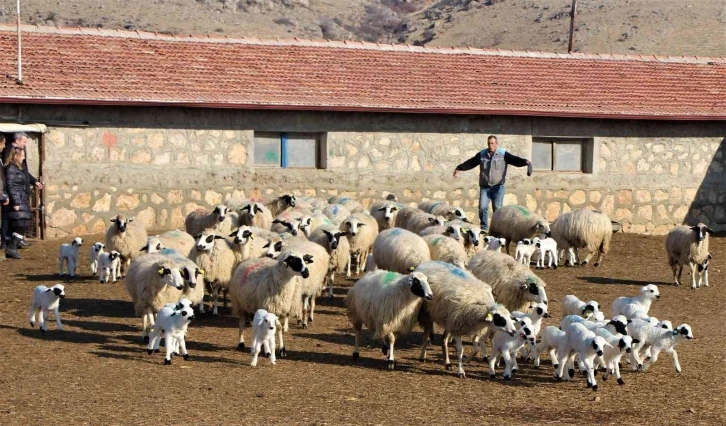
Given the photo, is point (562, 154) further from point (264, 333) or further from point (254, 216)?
point (264, 333)

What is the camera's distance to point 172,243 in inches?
632

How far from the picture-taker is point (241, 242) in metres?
15.4

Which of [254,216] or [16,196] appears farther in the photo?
[16,196]

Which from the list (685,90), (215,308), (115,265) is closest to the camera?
(215,308)

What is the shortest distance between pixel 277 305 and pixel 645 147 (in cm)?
1653

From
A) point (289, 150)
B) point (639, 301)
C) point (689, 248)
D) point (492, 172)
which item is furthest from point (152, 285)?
point (289, 150)

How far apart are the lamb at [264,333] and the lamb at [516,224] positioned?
9.50 metres

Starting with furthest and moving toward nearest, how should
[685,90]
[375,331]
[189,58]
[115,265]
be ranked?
1. [685,90]
2. [189,58]
3. [115,265]
4. [375,331]

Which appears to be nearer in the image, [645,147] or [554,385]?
[554,385]

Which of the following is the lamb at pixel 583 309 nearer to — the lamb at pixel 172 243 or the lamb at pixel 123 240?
the lamb at pixel 172 243

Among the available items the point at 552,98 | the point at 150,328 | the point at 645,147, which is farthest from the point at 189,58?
the point at 150,328

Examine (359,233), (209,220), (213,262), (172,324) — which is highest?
(209,220)

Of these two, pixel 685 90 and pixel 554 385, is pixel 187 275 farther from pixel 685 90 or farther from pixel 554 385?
pixel 685 90

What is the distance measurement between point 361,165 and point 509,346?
13940 mm
